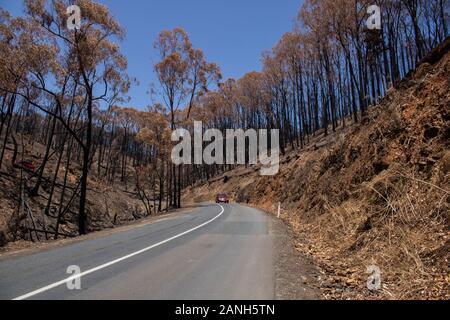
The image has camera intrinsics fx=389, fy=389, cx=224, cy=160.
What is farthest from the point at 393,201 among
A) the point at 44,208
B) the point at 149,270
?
the point at 44,208

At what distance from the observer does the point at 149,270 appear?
8609 millimetres

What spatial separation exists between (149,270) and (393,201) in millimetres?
6473

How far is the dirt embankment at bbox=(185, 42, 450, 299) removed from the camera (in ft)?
23.5

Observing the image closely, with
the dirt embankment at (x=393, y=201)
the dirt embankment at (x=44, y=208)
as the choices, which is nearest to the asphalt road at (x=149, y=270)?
the dirt embankment at (x=393, y=201)

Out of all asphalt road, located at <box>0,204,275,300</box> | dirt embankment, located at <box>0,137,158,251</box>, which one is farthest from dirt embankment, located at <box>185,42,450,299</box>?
dirt embankment, located at <box>0,137,158,251</box>

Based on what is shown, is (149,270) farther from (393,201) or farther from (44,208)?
(44,208)

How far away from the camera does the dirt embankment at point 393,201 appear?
7156 millimetres

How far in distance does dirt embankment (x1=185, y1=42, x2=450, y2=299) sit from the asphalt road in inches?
64.6

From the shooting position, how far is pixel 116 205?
148ft

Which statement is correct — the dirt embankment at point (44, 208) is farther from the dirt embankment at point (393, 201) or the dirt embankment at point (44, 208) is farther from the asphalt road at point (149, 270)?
the dirt embankment at point (393, 201)

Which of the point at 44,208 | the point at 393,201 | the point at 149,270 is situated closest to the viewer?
the point at 149,270

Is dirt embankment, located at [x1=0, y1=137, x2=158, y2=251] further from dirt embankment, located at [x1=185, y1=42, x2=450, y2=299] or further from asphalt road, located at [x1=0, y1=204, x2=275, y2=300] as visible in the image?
dirt embankment, located at [x1=185, y1=42, x2=450, y2=299]

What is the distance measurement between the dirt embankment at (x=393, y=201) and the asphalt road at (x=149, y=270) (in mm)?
1642

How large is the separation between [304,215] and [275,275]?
13035 millimetres
